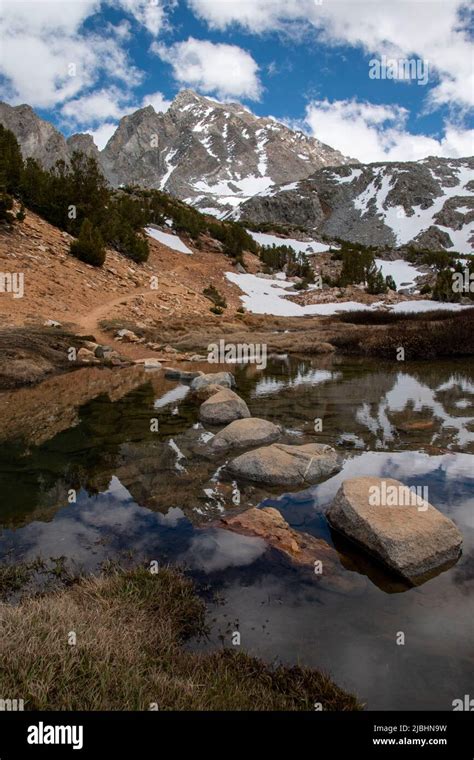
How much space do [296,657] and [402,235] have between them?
14698cm

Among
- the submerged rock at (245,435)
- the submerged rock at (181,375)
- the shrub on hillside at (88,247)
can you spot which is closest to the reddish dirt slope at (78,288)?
the shrub on hillside at (88,247)

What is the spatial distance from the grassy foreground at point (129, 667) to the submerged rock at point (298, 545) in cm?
121

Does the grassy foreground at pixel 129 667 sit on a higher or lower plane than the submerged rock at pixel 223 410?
lower

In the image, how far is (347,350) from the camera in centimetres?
2316

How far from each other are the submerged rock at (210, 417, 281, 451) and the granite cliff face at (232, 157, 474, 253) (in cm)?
12590

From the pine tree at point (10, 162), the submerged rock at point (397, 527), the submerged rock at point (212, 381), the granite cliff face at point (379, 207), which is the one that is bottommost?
the submerged rock at point (397, 527)

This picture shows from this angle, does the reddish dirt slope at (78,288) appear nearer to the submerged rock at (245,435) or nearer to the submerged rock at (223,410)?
the submerged rock at (223,410)

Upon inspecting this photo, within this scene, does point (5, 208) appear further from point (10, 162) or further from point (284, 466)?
point (284, 466)

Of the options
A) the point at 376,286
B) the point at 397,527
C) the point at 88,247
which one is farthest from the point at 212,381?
the point at 376,286

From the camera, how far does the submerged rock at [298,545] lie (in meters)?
4.40

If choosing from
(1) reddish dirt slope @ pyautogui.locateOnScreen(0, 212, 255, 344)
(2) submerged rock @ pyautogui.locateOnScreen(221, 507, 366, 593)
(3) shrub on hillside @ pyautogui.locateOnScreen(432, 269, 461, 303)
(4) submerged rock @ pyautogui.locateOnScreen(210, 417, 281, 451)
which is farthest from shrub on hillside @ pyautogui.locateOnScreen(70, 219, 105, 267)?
(3) shrub on hillside @ pyautogui.locateOnScreen(432, 269, 461, 303)

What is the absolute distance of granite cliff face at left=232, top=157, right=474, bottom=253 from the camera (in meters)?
135
